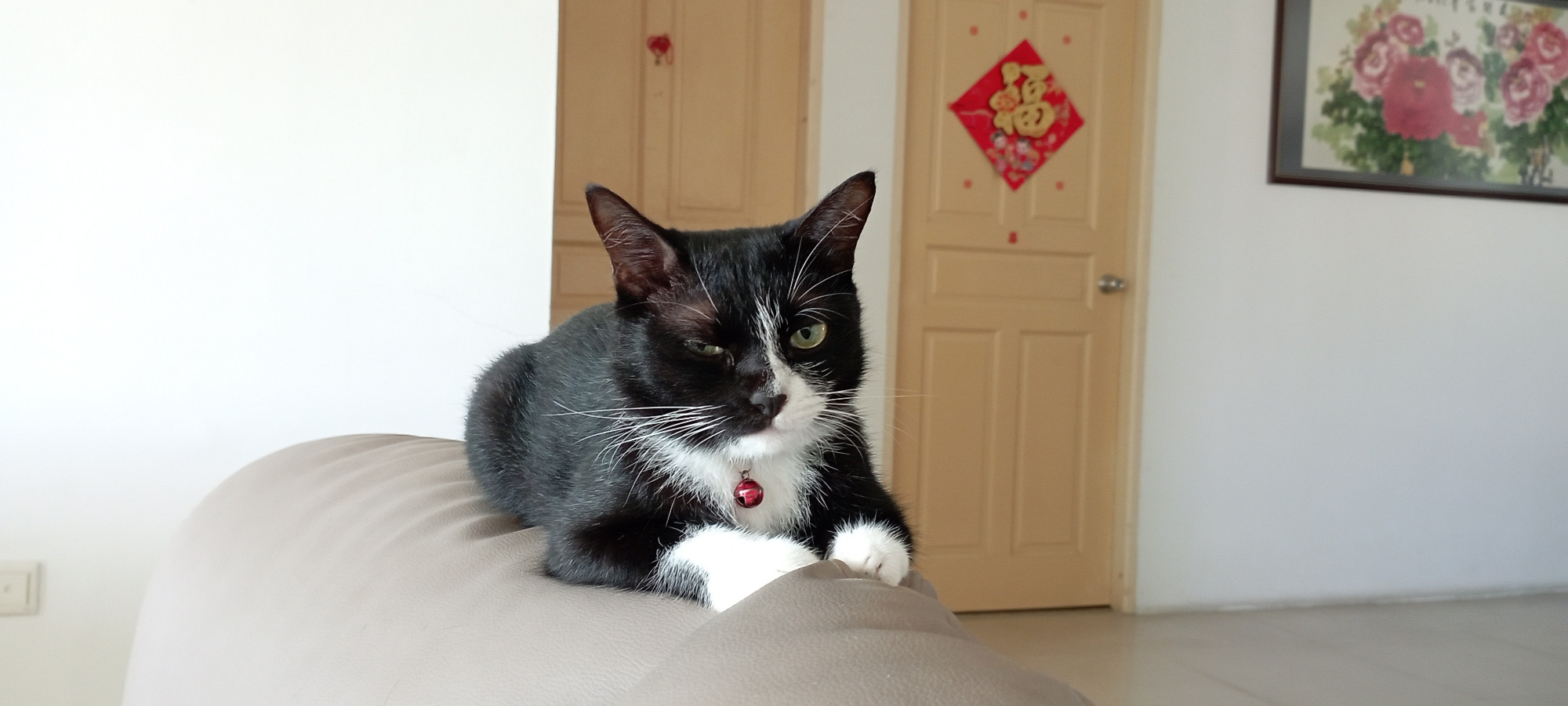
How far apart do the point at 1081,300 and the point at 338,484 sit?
10.2ft

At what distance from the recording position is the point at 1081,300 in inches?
145

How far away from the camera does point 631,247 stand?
3.10ft

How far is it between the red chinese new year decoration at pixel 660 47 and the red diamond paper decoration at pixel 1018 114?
947 millimetres

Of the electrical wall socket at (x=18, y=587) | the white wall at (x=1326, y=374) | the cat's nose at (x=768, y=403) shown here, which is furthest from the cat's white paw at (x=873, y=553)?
the white wall at (x=1326, y=374)

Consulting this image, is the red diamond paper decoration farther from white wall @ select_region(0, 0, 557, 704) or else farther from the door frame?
white wall @ select_region(0, 0, 557, 704)

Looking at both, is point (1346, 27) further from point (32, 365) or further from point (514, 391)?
point (32, 365)

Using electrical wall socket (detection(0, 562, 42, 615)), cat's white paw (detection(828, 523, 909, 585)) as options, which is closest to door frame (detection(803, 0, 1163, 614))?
electrical wall socket (detection(0, 562, 42, 615))

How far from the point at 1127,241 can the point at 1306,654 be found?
1.45m

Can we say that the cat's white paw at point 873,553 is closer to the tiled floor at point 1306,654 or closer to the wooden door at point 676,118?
the tiled floor at point 1306,654

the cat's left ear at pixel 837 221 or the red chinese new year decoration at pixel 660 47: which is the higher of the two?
the red chinese new year decoration at pixel 660 47

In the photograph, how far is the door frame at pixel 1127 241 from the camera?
3.37 metres

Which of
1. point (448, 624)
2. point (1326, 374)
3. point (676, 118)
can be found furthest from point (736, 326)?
point (1326, 374)

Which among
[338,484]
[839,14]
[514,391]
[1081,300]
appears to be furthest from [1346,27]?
[338,484]

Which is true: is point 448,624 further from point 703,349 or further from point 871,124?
point 871,124
